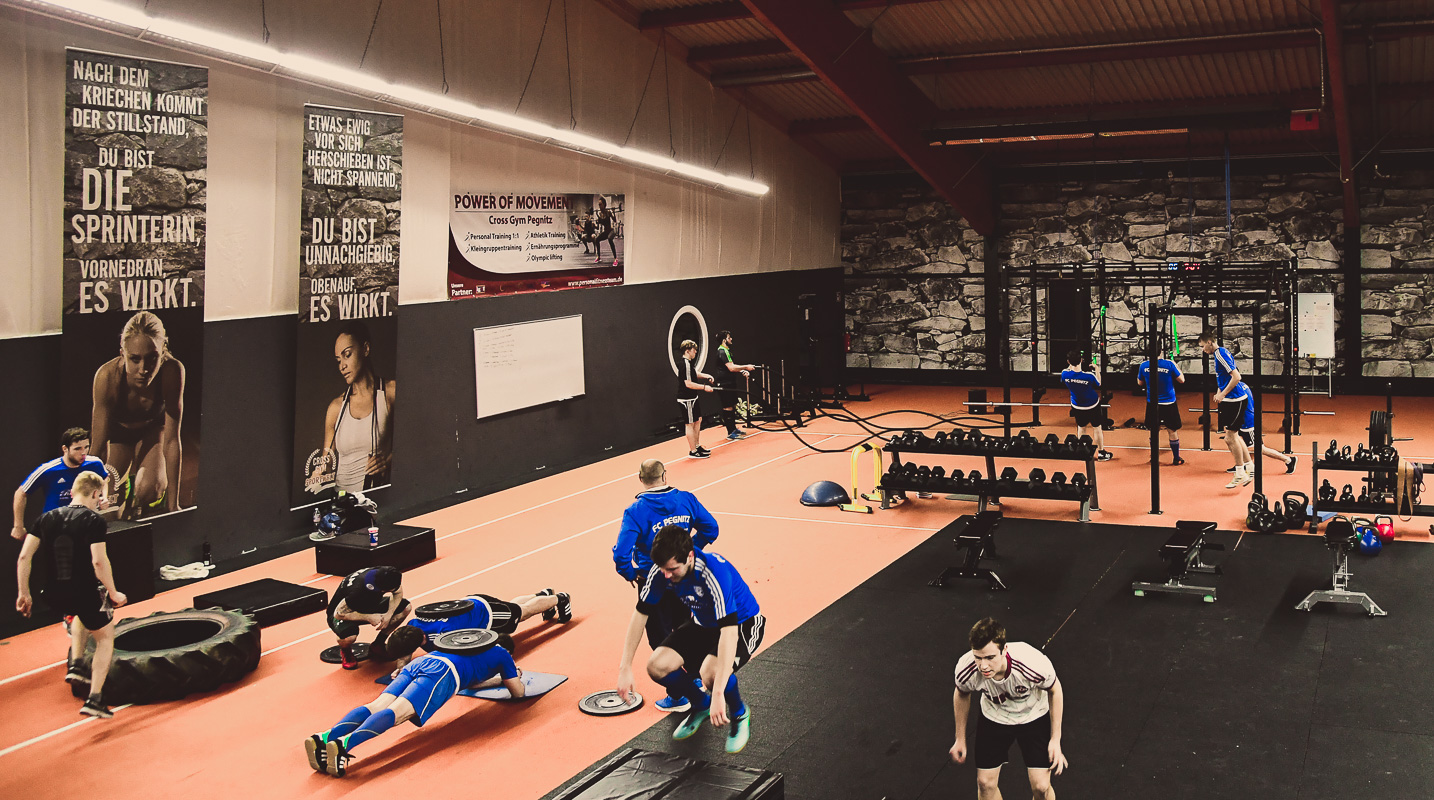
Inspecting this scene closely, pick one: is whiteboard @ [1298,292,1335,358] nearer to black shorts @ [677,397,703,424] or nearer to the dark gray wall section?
the dark gray wall section

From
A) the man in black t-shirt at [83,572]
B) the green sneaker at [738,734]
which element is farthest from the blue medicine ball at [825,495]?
the man in black t-shirt at [83,572]

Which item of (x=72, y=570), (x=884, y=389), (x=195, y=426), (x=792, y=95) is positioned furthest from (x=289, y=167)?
(x=884, y=389)

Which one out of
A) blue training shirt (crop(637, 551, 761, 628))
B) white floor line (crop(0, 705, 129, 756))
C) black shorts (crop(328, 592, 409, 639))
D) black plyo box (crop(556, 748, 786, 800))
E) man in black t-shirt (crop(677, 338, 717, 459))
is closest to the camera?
black plyo box (crop(556, 748, 786, 800))

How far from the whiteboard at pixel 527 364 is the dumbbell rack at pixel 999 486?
4.70 meters

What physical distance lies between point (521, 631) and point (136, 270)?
432 centimetres

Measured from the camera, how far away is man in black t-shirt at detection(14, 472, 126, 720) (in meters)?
6.38

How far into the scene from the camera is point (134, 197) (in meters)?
8.59

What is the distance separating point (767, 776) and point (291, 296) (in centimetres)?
726

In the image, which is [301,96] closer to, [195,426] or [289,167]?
[289,167]

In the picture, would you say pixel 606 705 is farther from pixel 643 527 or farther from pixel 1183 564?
pixel 1183 564

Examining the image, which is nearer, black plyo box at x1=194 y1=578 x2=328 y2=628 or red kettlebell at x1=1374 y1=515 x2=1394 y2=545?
black plyo box at x1=194 y1=578 x2=328 y2=628

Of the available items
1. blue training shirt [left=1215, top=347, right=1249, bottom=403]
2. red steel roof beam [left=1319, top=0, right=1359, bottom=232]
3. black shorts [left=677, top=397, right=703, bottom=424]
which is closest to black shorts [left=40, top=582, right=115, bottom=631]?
black shorts [left=677, top=397, right=703, bottom=424]

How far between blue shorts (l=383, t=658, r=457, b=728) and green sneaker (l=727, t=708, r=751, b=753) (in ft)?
5.38

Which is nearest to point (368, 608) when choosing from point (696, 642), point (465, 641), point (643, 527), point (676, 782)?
point (465, 641)
